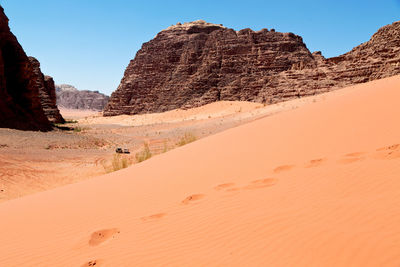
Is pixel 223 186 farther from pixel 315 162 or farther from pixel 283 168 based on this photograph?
pixel 315 162

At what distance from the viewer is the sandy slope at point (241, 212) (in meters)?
2.31

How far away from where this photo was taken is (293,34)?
51.6m

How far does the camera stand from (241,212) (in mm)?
3258

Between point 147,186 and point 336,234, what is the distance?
3.61m

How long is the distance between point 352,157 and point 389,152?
1.62 feet

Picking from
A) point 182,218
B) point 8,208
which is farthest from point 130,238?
point 8,208

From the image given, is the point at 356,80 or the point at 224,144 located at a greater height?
the point at 356,80

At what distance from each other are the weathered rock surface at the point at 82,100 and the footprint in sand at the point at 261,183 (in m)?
134

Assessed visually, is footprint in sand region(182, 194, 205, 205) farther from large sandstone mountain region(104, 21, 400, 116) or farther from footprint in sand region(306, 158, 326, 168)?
large sandstone mountain region(104, 21, 400, 116)

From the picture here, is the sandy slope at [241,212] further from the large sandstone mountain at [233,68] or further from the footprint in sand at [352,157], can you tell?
the large sandstone mountain at [233,68]

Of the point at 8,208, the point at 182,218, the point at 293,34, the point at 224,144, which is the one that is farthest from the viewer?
the point at 293,34

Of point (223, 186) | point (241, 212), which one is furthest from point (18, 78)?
point (241, 212)

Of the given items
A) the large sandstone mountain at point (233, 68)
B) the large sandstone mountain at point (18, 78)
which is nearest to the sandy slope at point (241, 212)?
the large sandstone mountain at point (18, 78)

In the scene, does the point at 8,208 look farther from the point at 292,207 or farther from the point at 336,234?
the point at 336,234
